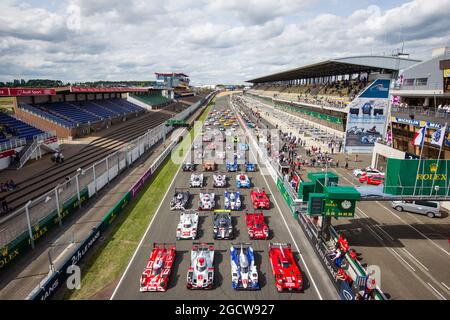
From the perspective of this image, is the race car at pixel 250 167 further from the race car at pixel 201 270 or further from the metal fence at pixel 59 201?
the race car at pixel 201 270

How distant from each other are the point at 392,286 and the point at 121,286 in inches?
645

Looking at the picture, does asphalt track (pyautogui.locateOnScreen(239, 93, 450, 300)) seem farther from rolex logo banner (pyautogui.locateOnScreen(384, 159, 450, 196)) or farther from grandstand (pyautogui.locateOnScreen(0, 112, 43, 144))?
grandstand (pyautogui.locateOnScreen(0, 112, 43, 144))

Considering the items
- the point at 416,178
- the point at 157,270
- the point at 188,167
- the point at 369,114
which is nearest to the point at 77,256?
the point at 157,270

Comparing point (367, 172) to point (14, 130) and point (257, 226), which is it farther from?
point (14, 130)

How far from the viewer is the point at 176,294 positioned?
15977 mm

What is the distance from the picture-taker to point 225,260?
63.5 feet

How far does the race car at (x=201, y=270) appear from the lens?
1636cm

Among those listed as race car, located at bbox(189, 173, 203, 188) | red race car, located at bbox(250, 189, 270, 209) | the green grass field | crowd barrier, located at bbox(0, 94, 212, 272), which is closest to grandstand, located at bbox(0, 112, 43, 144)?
crowd barrier, located at bbox(0, 94, 212, 272)

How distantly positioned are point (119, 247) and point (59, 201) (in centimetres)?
741

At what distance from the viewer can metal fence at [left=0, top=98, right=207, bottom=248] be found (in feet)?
61.1

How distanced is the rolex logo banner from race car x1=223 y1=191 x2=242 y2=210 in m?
13.0

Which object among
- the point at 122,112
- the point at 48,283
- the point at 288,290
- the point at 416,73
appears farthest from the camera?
the point at 122,112

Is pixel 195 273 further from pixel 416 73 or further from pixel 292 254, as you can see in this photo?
pixel 416 73

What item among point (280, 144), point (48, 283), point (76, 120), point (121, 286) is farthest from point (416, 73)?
point (76, 120)
